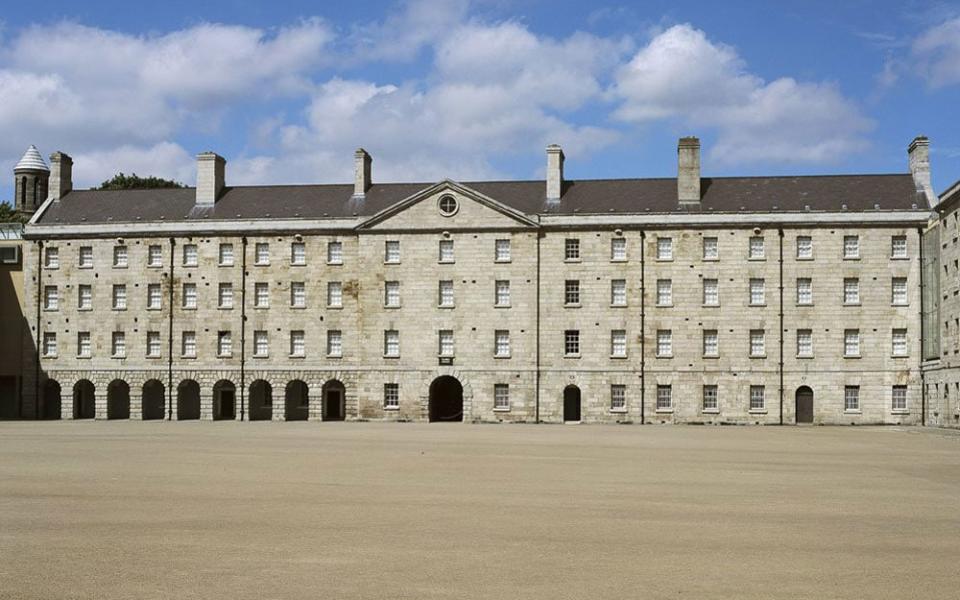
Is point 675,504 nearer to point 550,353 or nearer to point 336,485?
point 336,485

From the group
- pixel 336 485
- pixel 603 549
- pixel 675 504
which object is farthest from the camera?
pixel 336 485

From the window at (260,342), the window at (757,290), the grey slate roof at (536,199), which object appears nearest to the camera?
the window at (757,290)

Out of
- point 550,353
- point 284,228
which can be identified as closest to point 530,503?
point 550,353

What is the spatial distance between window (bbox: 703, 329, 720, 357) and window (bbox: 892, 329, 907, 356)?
895cm

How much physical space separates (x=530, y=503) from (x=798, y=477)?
8.16 m

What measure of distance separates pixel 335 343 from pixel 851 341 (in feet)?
90.9

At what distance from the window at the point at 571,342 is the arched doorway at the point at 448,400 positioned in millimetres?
6805

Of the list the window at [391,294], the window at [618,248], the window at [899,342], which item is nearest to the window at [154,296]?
the window at [391,294]

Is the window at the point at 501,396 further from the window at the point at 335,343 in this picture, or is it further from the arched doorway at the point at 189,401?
the arched doorway at the point at 189,401

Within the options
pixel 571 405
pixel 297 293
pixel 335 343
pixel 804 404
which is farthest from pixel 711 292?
pixel 297 293

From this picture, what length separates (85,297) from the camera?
63.4 m

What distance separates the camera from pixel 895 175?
197 feet

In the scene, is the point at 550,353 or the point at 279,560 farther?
the point at 550,353

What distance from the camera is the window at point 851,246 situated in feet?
189
